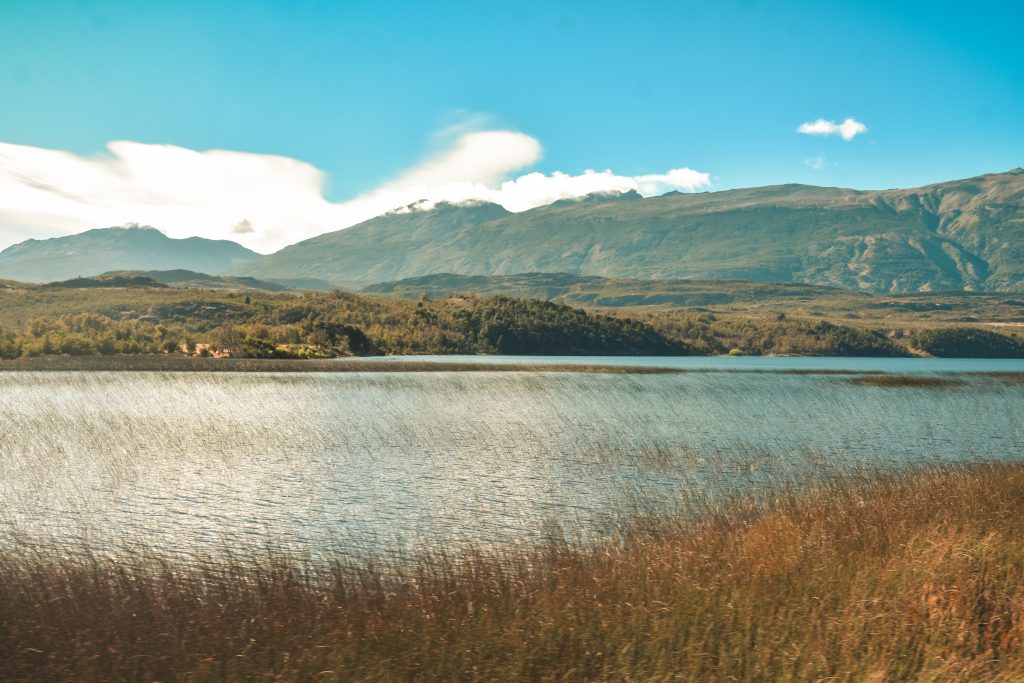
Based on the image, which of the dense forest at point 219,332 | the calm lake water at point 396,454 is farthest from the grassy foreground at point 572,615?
the dense forest at point 219,332

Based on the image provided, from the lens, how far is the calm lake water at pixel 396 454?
20328 millimetres

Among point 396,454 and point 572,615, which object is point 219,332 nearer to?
point 396,454

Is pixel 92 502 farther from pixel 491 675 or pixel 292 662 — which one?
pixel 491 675

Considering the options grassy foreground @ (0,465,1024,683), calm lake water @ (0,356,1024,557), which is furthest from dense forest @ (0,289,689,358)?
grassy foreground @ (0,465,1024,683)

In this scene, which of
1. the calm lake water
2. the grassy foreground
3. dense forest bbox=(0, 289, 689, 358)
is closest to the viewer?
the grassy foreground

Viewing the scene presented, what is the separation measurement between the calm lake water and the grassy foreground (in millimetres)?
4437

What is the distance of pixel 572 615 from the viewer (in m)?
11.3

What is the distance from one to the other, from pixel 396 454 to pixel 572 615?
22733 millimetres

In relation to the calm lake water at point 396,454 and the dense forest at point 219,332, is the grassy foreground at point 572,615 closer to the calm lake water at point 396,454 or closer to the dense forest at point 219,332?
the calm lake water at point 396,454

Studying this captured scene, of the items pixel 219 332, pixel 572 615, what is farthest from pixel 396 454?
pixel 219 332

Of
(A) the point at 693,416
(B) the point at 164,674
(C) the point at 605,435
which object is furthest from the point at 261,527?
(A) the point at 693,416

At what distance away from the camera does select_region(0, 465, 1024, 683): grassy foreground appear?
9820 mm

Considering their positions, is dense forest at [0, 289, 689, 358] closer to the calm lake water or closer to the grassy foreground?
the calm lake water

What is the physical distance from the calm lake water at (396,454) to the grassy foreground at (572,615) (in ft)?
14.6
